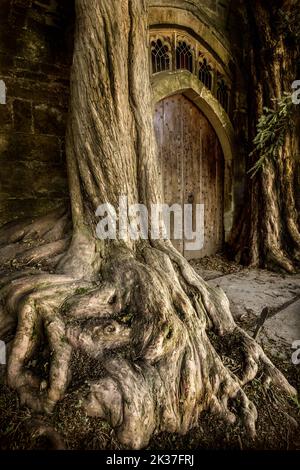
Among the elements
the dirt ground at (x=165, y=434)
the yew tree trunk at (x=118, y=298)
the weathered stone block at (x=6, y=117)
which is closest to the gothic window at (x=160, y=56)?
the yew tree trunk at (x=118, y=298)

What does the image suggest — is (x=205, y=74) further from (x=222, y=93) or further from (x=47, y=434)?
(x=47, y=434)

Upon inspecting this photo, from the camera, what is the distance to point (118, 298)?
2.07 meters

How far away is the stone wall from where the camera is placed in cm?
330

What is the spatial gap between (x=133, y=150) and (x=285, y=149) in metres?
3.67

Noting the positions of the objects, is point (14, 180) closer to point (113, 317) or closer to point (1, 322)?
point (1, 322)

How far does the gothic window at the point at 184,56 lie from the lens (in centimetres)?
461

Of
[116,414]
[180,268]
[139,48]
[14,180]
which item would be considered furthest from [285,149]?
[116,414]

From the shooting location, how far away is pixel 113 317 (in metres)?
2.00

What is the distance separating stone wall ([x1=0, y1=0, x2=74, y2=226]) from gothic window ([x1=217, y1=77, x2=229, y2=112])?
9.38ft

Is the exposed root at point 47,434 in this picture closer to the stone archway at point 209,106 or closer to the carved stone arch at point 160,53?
the stone archway at point 209,106

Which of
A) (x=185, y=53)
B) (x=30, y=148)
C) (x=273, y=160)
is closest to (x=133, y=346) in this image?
(x=30, y=148)

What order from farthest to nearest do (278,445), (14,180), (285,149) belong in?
(285,149) < (14,180) < (278,445)

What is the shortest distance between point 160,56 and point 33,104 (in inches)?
84.4

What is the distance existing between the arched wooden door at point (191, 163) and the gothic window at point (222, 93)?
1.56 feet
